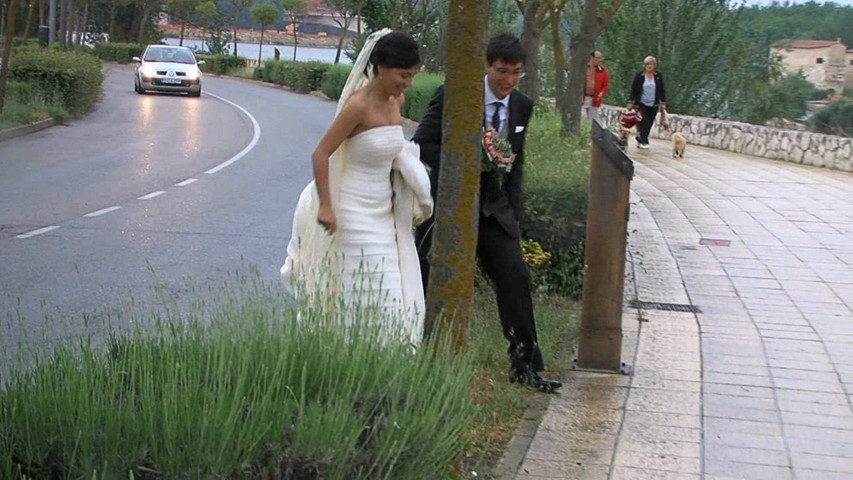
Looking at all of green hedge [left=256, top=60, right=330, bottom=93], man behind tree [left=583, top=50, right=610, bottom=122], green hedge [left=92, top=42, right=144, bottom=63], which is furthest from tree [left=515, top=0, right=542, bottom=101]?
green hedge [left=92, top=42, right=144, bottom=63]

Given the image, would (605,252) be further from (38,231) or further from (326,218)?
(38,231)

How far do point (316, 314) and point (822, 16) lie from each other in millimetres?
42602

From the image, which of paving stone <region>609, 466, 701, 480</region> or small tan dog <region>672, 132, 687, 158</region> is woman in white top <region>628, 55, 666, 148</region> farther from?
paving stone <region>609, 466, 701, 480</region>

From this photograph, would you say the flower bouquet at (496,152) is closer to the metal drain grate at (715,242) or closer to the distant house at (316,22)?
the metal drain grate at (715,242)

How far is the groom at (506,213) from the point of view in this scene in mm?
6273

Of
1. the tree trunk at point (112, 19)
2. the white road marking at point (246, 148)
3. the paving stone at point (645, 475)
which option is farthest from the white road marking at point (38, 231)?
the tree trunk at point (112, 19)

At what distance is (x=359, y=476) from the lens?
141 inches

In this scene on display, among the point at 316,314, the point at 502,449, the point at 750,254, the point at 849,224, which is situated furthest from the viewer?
the point at 849,224

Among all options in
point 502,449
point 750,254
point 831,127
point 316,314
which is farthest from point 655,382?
point 831,127

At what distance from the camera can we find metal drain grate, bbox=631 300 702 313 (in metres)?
8.66

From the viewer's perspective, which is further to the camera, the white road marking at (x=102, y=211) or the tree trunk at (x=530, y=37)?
the tree trunk at (x=530, y=37)

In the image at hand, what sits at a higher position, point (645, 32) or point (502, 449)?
point (645, 32)

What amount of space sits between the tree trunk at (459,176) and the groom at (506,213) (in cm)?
95

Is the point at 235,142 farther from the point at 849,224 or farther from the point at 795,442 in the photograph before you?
the point at 795,442
